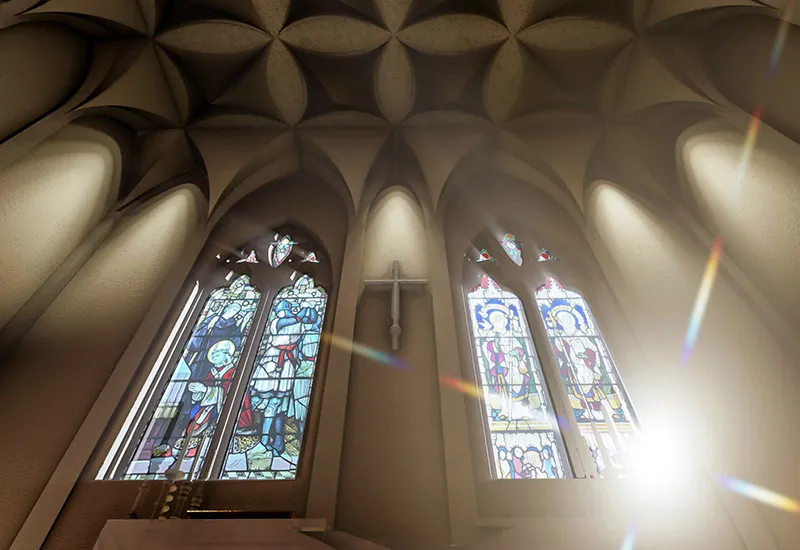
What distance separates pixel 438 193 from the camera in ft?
22.1

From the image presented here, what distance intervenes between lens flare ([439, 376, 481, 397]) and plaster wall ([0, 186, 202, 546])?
2911 mm

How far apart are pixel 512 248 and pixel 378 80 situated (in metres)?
2.85

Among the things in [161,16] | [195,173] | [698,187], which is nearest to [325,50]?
[161,16]

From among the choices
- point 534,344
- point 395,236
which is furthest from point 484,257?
point 534,344

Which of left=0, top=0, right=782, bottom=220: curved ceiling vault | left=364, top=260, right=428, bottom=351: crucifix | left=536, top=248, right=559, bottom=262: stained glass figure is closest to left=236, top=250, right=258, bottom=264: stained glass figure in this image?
left=0, top=0, right=782, bottom=220: curved ceiling vault

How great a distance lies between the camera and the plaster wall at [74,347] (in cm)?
384

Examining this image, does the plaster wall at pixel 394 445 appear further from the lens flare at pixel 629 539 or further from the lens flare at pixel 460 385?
the lens flare at pixel 629 539

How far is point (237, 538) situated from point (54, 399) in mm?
2341

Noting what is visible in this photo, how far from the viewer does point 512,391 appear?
4777 mm

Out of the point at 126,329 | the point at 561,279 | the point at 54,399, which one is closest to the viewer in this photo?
the point at 54,399

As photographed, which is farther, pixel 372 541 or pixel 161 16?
pixel 161 16

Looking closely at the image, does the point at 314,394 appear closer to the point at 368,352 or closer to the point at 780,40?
the point at 368,352

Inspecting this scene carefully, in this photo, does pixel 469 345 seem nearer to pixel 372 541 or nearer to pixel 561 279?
pixel 561 279

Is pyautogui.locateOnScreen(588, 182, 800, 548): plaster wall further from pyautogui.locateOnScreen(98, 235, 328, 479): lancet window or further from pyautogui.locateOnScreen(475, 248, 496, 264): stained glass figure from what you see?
pyautogui.locateOnScreen(98, 235, 328, 479): lancet window
